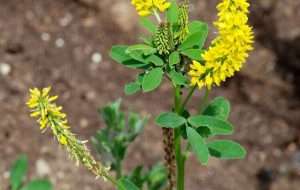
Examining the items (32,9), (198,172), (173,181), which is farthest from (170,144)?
(32,9)

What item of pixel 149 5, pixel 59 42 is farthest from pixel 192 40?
pixel 59 42

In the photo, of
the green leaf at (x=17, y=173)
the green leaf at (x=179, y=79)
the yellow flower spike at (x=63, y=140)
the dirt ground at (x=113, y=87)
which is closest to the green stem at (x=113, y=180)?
the yellow flower spike at (x=63, y=140)

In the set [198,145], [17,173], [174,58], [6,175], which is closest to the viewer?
[174,58]

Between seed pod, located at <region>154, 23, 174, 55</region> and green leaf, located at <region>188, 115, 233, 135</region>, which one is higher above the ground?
seed pod, located at <region>154, 23, 174, 55</region>

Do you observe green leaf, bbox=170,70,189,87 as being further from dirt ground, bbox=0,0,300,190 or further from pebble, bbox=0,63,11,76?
pebble, bbox=0,63,11,76

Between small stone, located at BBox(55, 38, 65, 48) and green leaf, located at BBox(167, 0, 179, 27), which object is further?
small stone, located at BBox(55, 38, 65, 48)

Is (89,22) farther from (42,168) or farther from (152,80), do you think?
(152,80)

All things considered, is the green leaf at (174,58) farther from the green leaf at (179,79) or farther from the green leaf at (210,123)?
the green leaf at (210,123)

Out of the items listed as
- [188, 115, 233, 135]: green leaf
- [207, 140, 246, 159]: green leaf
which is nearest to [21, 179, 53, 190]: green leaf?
[207, 140, 246, 159]: green leaf

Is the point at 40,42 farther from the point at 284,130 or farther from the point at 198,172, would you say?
the point at 284,130
